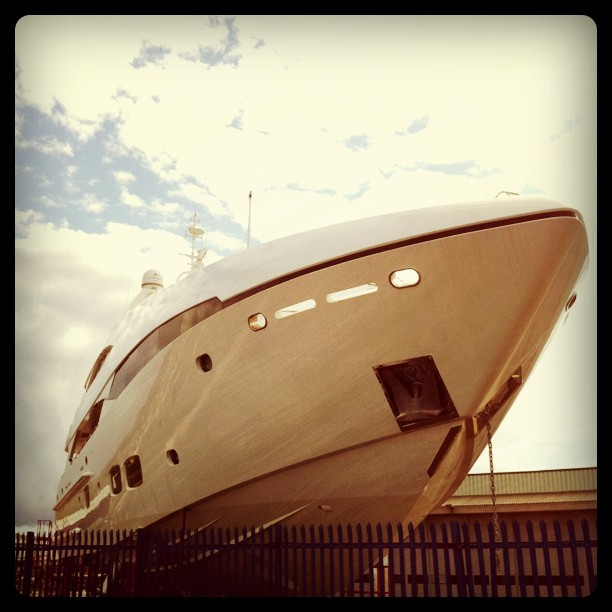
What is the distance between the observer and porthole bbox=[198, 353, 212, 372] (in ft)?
26.0

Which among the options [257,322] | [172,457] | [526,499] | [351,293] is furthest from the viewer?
[526,499]

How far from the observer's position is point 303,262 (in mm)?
7504

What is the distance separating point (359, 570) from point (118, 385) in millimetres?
4343

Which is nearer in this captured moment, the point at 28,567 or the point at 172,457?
the point at 172,457

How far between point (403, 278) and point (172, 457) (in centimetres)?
388

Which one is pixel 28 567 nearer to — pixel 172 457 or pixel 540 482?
pixel 172 457

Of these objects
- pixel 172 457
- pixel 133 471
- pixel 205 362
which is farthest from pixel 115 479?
pixel 205 362

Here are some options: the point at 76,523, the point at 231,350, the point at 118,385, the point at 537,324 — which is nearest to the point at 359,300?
the point at 231,350

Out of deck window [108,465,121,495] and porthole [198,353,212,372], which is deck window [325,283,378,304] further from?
deck window [108,465,121,495]

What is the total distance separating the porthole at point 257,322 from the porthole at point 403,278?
1.63 m

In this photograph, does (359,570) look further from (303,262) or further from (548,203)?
(548,203)

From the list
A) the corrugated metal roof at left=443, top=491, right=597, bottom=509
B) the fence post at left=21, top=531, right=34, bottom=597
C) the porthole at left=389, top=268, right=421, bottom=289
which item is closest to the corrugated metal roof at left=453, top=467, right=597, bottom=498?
the corrugated metal roof at left=443, top=491, right=597, bottom=509

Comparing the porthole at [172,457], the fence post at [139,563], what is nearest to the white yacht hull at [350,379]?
the porthole at [172,457]

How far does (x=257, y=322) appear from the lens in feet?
25.0
